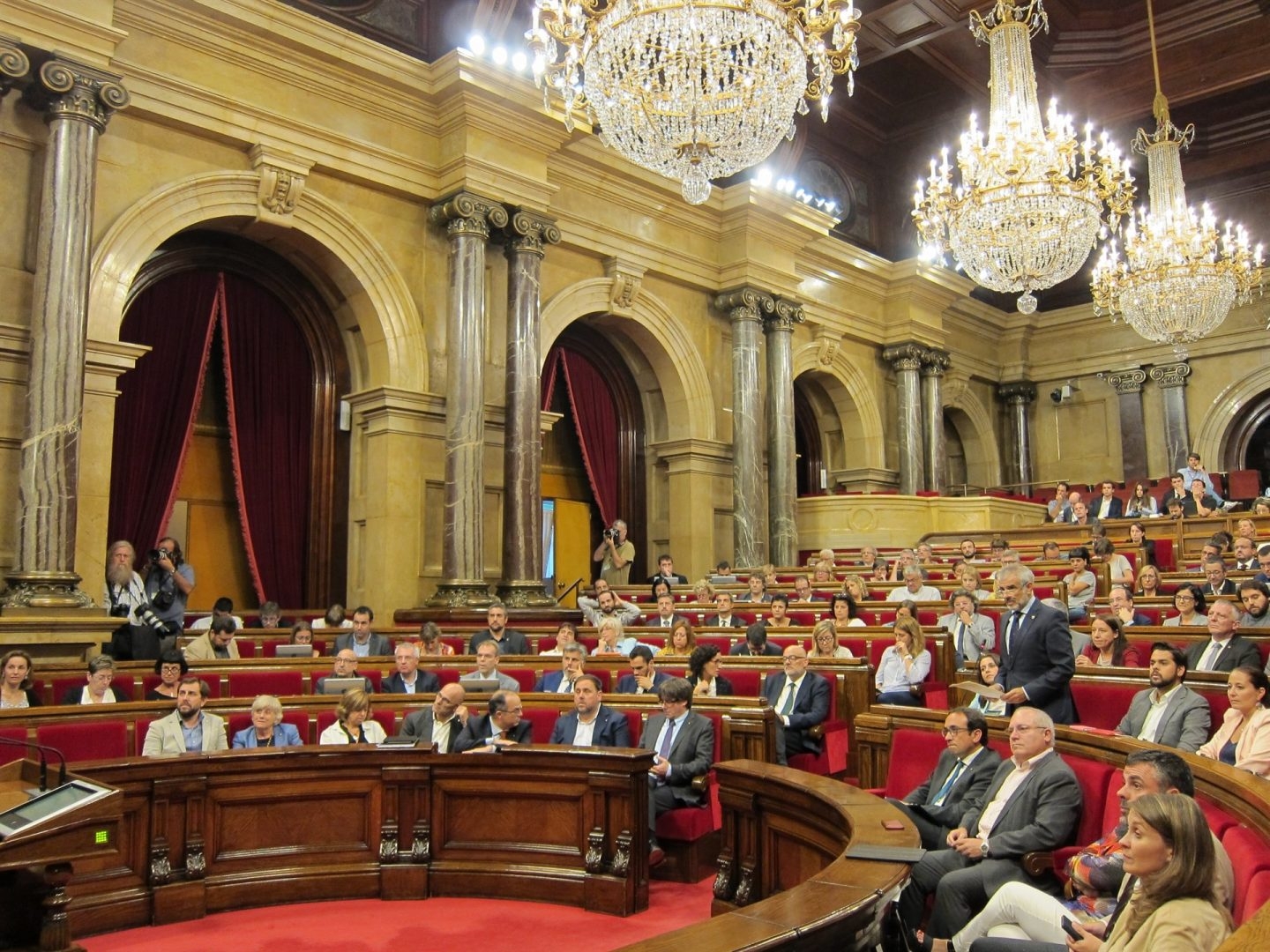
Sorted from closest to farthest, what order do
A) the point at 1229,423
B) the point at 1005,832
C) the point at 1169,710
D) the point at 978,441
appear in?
the point at 1005,832
the point at 1169,710
the point at 1229,423
the point at 978,441

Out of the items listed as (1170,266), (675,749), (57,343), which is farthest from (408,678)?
(1170,266)

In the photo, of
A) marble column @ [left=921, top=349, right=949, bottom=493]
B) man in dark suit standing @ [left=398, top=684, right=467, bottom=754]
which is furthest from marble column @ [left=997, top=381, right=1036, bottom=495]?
man in dark suit standing @ [left=398, top=684, right=467, bottom=754]

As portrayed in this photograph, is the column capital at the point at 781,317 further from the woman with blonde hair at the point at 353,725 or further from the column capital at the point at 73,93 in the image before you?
the woman with blonde hair at the point at 353,725

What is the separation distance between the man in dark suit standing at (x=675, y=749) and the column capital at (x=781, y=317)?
9.10 m

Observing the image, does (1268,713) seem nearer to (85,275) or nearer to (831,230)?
(85,275)

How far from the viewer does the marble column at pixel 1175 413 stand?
17.8 meters

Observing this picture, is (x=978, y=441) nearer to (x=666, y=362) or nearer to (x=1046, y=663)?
(x=666, y=362)

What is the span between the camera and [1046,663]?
5020mm

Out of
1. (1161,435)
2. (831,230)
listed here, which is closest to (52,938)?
(831,230)

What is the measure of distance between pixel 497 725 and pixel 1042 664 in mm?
2641

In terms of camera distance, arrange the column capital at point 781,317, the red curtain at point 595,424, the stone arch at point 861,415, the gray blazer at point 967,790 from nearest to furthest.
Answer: the gray blazer at point 967,790 < the red curtain at point 595,424 < the column capital at point 781,317 < the stone arch at point 861,415

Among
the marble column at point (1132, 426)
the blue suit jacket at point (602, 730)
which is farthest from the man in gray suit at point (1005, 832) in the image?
the marble column at point (1132, 426)

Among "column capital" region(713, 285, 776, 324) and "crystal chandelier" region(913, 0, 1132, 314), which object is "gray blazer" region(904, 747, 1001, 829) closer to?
"crystal chandelier" region(913, 0, 1132, 314)

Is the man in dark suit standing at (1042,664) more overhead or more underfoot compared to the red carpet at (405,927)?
more overhead
